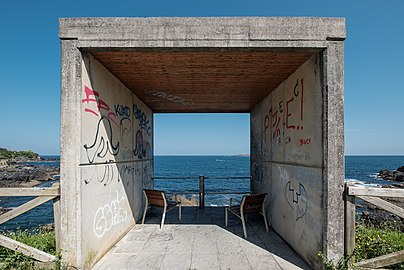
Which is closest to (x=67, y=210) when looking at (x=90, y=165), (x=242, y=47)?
(x=90, y=165)

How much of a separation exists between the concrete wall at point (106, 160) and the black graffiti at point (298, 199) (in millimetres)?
3051

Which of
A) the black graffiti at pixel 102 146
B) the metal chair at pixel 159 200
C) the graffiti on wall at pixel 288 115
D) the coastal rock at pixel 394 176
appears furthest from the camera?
the coastal rock at pixel 394 176

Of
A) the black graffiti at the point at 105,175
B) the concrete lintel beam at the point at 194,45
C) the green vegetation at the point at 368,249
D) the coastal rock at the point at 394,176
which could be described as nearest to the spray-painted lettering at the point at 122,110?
the black graffiti at the point at 105,175

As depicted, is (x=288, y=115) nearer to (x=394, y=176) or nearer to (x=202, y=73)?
(x=202, y=73)

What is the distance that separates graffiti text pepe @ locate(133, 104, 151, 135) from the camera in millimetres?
5742

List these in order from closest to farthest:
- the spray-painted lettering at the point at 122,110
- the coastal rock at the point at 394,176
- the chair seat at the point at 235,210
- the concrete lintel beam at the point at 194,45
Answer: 1. the concrete lintel beam at the point at 194,45
2. the spray-painted lettering at the point at 122,110
3. the chair seat at the point at 235,210
4. the coastal rock at the point at 394,176

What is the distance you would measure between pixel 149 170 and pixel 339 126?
5.42m

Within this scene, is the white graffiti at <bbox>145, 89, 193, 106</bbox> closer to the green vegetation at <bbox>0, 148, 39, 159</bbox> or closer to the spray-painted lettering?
the spray-painted lettering

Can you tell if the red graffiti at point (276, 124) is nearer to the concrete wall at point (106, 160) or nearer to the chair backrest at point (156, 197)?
the chair backrest at point (156, 197)

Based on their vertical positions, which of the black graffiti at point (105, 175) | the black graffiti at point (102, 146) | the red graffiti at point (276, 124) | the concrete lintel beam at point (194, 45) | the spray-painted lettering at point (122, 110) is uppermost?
the concrete lintel beam at point (194, 45)

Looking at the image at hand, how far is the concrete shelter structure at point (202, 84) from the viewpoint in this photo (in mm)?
3039

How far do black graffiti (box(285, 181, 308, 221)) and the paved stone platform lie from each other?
26.8 inches

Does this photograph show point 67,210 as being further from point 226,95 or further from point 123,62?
point 226,95

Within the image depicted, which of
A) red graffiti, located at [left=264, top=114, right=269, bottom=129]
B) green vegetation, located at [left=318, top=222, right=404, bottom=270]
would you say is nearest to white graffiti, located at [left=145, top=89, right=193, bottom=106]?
red graffiti, located at [left=264, top=114, right=269, bottom=129]
